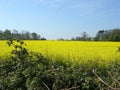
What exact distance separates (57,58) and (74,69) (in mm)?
1941

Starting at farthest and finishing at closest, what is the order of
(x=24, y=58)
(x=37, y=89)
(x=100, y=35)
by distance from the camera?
1. (x=100, y=35)
2. (x=24, y=58)
3. (x=37, y=89)

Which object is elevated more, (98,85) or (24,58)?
(24,58)

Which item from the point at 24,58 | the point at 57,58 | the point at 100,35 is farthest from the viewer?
the point at 100,35

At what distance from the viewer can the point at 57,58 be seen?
7.65m

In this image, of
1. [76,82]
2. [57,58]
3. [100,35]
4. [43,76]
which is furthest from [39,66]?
[100,35]

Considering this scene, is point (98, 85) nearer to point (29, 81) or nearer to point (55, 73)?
point (55, 73)

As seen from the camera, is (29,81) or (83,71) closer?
(29,81)

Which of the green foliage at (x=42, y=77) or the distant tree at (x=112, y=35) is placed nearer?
the green foliage at (x=42, y=77)

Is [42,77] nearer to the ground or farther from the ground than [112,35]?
farther from the ground

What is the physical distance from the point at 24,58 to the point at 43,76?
28.4 inches

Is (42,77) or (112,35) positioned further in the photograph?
(112,35)

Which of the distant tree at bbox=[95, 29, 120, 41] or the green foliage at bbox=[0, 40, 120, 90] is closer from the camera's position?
the green foliage at bbox=[0, 40, 120, 90]

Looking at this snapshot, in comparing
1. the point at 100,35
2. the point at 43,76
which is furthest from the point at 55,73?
the point at 100,35

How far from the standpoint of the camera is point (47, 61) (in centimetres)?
581
